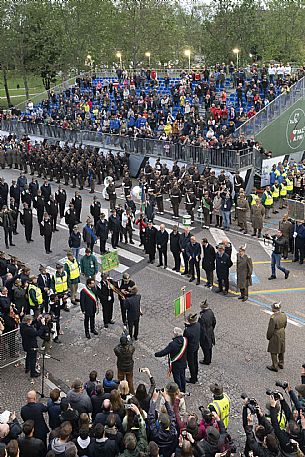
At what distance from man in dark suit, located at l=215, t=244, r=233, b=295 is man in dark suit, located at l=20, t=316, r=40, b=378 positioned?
18.1 feet

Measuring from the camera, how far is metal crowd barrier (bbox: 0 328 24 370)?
1133 centimetres

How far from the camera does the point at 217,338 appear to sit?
12.6 meters

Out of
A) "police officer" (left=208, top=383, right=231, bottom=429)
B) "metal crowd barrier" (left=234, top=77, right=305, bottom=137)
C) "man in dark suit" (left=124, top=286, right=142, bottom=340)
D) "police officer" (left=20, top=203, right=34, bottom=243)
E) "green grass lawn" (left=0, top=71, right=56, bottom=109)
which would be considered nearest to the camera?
"police officer" (left=208, top=383, right=231, bottom=429)

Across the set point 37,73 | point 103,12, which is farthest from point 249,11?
point 37,73

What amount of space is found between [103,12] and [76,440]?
171 feet

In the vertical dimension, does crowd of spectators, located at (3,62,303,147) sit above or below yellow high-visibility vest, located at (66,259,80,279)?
above

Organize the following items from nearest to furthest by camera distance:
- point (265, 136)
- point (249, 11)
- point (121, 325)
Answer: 1. point (121, 325)
2. point (265, 136)
3. point (249, 11)

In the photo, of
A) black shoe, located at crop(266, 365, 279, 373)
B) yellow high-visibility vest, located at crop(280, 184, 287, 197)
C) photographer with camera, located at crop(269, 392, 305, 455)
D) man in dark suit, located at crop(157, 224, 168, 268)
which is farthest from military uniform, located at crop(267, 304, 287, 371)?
yellow high-visibility vest, located at crop(280, 184, 287, 197)

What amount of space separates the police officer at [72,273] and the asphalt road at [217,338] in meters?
0.61

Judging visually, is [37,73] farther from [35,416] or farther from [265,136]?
[35,416]

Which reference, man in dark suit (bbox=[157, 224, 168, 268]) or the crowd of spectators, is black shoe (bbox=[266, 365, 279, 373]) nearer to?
man in dark suit (bbox=[157, 224, 168, 268])

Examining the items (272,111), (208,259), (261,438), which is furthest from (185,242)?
(272,111)

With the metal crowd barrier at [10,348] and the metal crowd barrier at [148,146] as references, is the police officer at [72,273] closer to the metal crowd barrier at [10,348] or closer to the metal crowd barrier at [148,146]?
the metal crowd barrier at [10,348]

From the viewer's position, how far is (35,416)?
8.16 m
